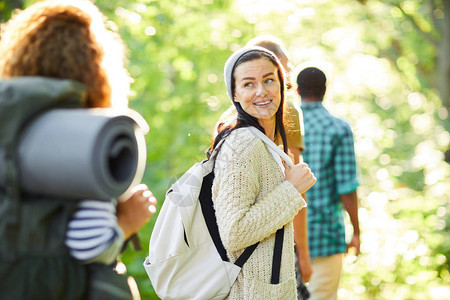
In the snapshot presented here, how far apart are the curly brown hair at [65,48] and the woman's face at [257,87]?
0.93 meters

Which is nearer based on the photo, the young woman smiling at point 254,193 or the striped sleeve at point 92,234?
the striped sleeve at point 92,234

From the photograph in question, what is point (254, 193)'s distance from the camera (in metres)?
2.25

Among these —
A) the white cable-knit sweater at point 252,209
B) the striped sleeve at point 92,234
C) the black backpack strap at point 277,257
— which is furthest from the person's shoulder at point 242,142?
the striped sleeve at point 92,234

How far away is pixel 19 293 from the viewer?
54.4 inches

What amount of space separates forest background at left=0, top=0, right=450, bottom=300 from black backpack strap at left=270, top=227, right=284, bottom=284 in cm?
163

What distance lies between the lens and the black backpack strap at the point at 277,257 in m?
2.24

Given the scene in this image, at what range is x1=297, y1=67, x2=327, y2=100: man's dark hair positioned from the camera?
386 cm

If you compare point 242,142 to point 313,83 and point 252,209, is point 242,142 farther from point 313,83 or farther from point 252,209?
point 313,83

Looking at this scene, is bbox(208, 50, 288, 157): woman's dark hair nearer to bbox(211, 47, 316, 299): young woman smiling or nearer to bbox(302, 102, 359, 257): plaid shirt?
bbox(211, 47, 316, 299): young woman smiling

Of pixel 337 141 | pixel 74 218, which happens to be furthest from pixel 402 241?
pixel 74 218

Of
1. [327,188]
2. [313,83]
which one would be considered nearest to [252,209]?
[327,188]

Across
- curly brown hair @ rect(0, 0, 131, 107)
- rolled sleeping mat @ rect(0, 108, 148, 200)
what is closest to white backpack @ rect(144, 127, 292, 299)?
curly brown hair @ rect(0, 0, 131, 107)

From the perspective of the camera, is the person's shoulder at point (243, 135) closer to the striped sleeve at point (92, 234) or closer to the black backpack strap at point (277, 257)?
the black backpack strap at point (277, 257)

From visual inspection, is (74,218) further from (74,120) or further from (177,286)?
(177,286)
